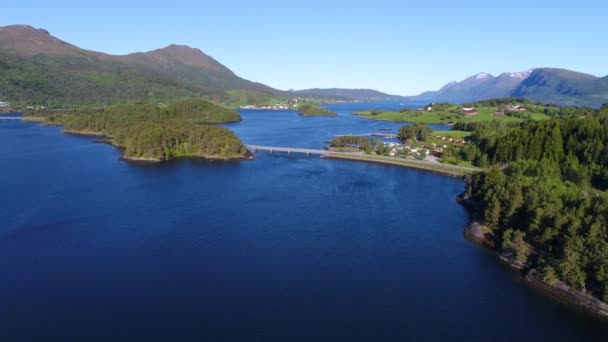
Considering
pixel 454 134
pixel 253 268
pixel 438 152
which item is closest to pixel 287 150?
pixel 438 152

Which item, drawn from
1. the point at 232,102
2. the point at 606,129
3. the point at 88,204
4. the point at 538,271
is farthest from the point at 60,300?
the point at 232,102

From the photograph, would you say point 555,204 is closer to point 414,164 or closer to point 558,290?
point 558,290

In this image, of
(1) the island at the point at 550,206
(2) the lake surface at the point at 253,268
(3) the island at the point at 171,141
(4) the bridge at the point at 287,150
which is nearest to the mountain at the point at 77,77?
(3) the island at the point at 171,141

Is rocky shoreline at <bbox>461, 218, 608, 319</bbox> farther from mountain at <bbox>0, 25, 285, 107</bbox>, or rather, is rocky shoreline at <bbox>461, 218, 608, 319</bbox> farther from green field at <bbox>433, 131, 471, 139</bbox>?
mountain at <bbox>0, 25, 285, 107</bbox>

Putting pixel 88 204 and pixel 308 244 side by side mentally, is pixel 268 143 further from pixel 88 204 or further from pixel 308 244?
pixel 308 244

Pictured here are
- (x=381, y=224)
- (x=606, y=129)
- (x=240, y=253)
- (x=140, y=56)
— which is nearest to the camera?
(x=240, y=253)

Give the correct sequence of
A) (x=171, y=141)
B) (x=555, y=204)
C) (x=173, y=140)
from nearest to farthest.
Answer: (x=555, y=204) → (x=171, y=141) → (x=173, y=140)

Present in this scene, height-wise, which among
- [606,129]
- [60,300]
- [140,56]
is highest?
[140,56]
